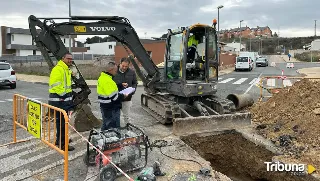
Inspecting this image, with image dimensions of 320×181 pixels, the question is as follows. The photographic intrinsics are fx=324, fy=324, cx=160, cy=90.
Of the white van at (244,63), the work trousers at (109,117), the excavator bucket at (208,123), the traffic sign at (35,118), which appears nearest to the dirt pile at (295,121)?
the excavator bucket at (208,123)

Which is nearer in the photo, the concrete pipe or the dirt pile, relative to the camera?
the dirt pile

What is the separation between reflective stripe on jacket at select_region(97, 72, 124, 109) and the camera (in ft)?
21.5

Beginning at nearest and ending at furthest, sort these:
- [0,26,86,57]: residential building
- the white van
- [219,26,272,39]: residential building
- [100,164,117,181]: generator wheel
Result: [100,164,117,181]: generator wheel < the white van < [0,26,86,57]: residential building < [219,26,272,39]: residential building

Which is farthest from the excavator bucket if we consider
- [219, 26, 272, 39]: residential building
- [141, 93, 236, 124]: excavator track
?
[219, 26, 272, 39]: residential building

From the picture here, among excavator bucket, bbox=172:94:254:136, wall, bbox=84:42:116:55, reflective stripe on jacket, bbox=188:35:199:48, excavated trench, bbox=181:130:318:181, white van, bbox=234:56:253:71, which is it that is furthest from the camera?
wall, bbox=84:42:116:55

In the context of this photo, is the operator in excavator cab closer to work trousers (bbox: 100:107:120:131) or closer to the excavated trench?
the excavated trench

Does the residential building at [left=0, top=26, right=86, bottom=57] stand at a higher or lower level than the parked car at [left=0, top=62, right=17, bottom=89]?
higher

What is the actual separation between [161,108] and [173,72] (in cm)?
127

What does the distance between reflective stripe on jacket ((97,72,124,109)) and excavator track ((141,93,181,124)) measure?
7.21 ft

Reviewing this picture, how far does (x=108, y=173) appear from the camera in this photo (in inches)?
207

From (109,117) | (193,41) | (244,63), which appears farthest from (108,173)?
(244,63)

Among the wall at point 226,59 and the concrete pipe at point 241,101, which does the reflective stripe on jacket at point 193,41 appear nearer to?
the concrete pipe at point 241,101

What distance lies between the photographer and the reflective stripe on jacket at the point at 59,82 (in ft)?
21.6

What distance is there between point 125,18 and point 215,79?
327 centimetres
